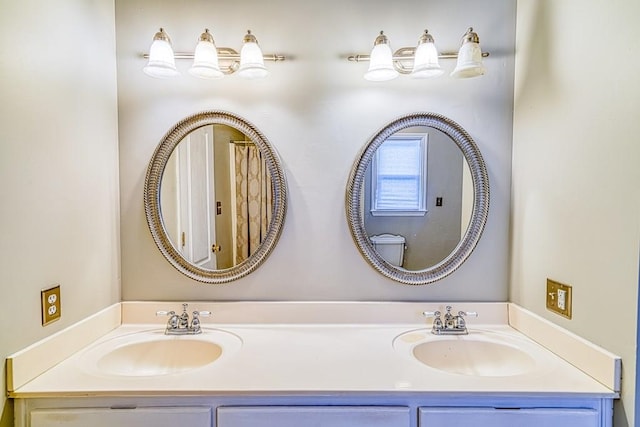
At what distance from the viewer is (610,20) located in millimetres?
1061

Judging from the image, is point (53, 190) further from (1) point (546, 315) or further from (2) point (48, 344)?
(1) point (546, 315)

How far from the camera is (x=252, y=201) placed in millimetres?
1553

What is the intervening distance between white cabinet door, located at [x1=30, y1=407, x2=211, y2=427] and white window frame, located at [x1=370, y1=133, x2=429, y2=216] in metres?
0.99

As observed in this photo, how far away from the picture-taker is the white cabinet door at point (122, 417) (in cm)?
107

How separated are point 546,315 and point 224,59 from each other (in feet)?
5.45

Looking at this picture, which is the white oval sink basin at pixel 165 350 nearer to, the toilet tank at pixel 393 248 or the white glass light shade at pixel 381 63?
the toilet tank at pixel 393 248

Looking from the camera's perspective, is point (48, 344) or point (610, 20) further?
point (48, 344)

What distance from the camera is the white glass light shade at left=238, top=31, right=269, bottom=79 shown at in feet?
4.69

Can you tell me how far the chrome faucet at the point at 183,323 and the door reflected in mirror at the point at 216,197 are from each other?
0.20 metres

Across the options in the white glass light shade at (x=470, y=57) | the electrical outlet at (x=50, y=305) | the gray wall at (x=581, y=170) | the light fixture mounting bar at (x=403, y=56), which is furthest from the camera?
the light fixture mounting bar at (x=403, y=56)

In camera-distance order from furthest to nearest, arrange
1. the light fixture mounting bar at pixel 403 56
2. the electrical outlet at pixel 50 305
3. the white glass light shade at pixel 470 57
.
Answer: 1. the light fixture mounting bar at pixel 403 56
2. the white glass light shade at pixel 470 57
3. the electrical outlet at pixel 50 305

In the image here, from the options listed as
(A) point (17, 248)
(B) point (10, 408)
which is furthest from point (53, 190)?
(B) point (10, 408)

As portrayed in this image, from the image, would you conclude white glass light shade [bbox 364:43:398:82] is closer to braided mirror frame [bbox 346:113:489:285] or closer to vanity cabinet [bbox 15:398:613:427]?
braided mirror frame [bbox 346:113:489:285]

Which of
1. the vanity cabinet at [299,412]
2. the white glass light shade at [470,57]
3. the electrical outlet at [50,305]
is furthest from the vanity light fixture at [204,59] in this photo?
the vanity cabinet at [299,412]
